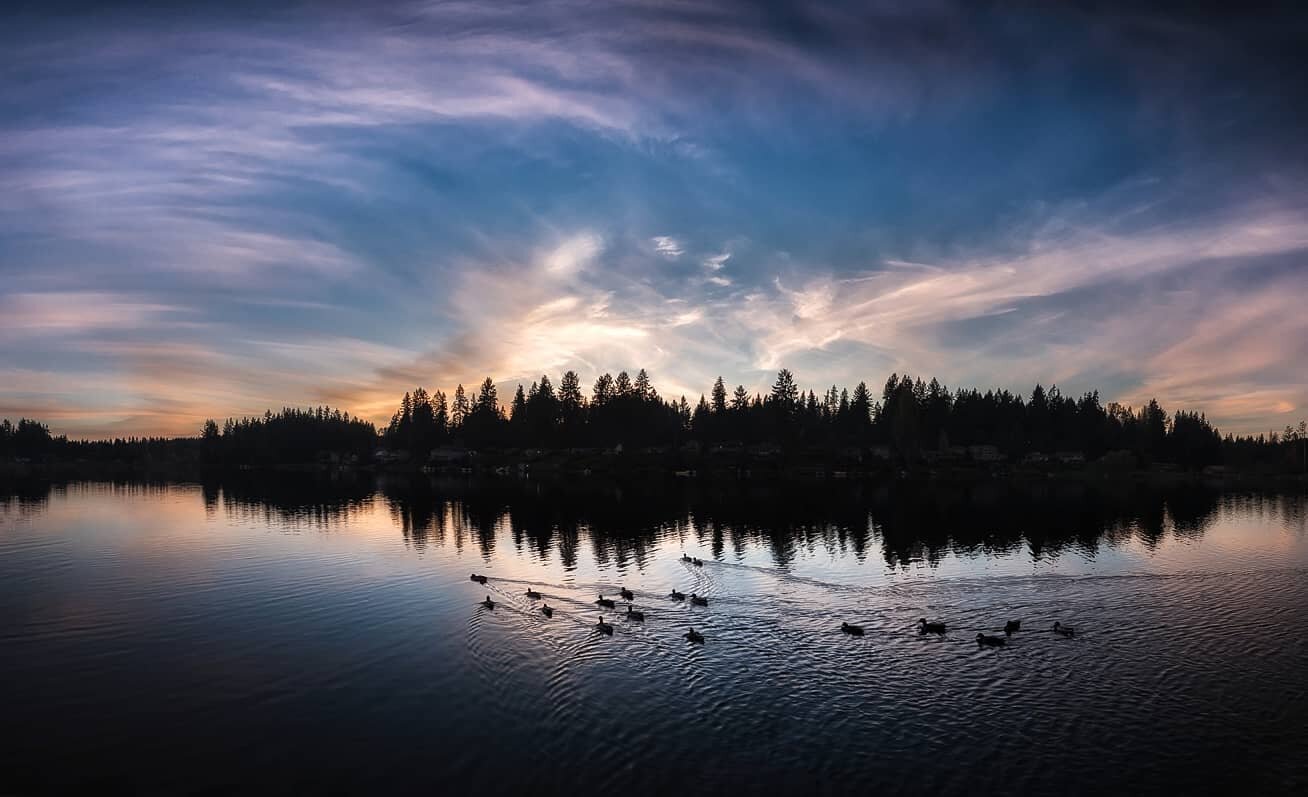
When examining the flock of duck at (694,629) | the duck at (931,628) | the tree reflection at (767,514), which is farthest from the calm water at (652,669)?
the tree reflection at (767,514)

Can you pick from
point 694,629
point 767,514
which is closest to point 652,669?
point 694,629

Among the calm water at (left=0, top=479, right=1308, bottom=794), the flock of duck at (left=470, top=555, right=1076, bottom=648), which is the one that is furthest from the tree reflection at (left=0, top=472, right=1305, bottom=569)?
the flock of duck at (left=470, top=555, right=1076, bottom=648)

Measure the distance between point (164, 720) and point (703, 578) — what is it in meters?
38.0

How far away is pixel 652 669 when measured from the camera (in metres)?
34.7

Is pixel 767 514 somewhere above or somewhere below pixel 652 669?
above

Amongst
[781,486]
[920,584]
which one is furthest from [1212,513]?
[920,584]

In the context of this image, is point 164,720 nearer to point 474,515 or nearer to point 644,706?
point 644,706

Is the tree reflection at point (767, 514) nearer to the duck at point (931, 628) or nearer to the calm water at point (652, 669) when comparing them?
the calm water at point (652, 669)

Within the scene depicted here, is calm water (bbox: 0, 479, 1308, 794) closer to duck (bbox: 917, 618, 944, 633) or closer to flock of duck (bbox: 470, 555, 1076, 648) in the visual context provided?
flock of duck (bbox: 470, 555, 1076, 648)

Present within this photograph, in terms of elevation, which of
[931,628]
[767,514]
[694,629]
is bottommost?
[694,629]

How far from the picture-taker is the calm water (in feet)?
81.7

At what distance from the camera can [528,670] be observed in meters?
34.5

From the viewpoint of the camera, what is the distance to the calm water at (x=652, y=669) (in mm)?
24906

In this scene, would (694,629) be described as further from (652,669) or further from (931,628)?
(931,628)
